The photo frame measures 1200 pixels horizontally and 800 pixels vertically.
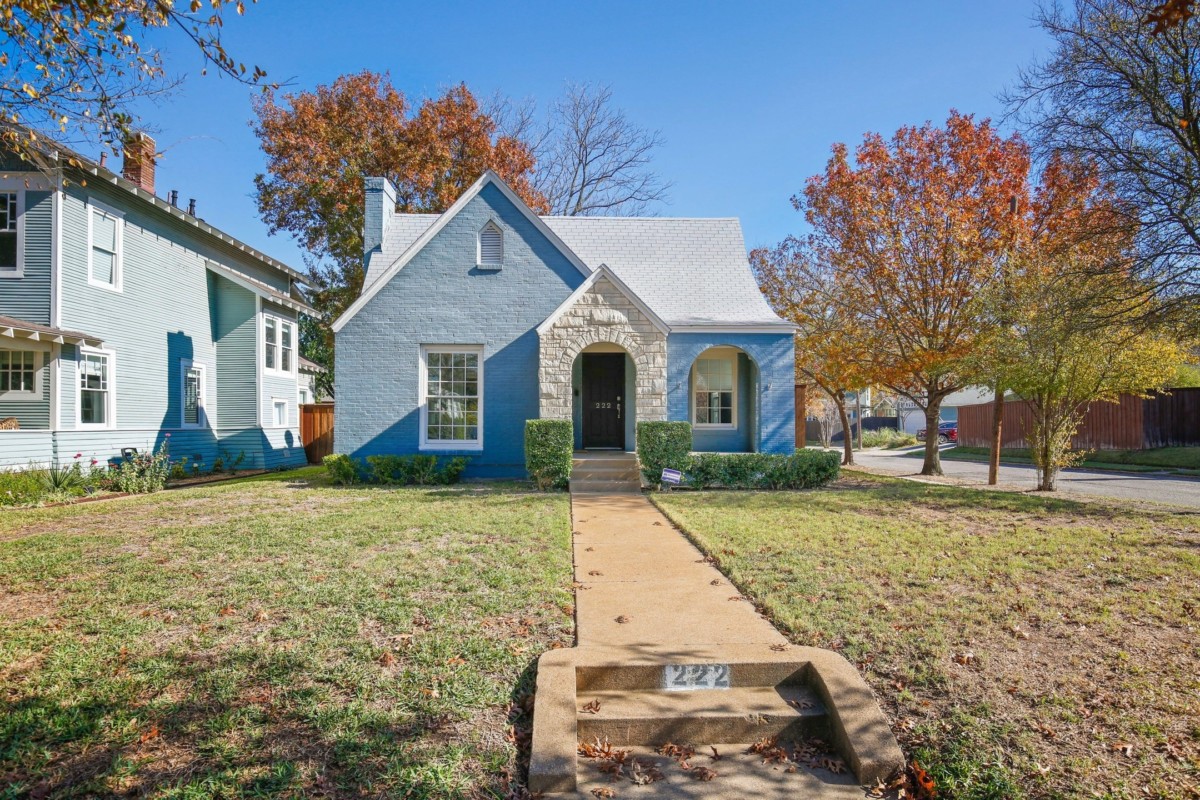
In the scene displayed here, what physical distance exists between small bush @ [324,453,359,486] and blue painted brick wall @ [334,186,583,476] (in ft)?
2.17

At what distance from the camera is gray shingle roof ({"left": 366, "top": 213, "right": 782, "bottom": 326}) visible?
16688 millimetres

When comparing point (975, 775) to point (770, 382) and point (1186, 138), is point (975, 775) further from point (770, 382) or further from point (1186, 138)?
point (770, 382)

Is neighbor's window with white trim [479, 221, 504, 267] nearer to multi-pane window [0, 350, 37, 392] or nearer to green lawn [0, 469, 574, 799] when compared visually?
green lawn [0, 469, 574, 799]

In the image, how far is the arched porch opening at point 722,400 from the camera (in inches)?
671

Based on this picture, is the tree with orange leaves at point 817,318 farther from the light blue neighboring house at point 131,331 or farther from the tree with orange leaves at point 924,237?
the light blue neighboring house at point 131,331

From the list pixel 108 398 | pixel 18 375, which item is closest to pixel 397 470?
pixel 108 398

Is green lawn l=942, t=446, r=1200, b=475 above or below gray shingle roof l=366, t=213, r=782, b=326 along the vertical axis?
below

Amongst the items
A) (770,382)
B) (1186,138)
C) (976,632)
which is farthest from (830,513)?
(1186,138)

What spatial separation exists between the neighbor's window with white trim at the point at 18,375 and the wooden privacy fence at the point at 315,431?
909 centimetres

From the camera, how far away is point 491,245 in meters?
15.9

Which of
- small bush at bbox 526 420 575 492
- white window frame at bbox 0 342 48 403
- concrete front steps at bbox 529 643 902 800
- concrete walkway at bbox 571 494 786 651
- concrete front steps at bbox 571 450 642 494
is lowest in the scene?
concrete front steps at bbox 529 643 902 800

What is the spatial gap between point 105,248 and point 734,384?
14.7 meters

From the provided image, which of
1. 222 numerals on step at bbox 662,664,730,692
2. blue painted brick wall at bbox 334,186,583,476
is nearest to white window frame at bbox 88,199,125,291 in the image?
blue painted brick wall at bbox 334,186,583,476

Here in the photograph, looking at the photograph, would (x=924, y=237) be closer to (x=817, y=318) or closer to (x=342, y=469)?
(x=817, y=318)
